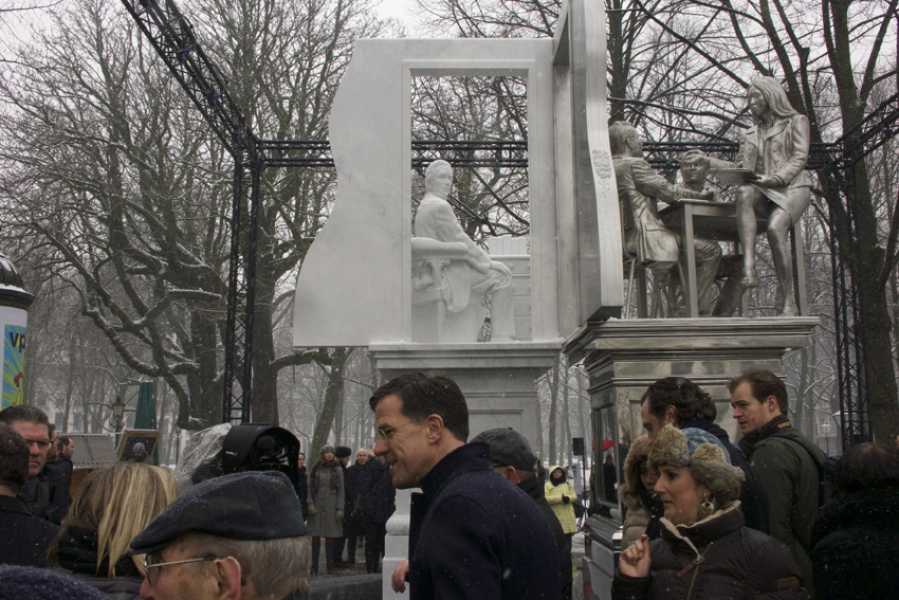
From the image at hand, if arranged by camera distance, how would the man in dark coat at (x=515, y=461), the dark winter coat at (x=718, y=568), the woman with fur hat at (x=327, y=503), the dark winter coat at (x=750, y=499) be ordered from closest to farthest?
the dark winter coat at (x=718, y=568), the dark winter coat at (x=750, y=499), the man in dark coat at (x=515, y=461), the woman with fur hat at (x=327, y=503)

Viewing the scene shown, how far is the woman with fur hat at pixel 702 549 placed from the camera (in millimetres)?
2707

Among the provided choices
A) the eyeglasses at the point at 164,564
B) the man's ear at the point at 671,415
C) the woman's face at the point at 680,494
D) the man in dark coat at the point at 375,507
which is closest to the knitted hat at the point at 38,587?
the eyeglasses at the point at 164,564

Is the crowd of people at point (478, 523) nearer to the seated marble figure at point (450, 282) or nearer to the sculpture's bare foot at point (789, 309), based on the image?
the sculpture's bare foot at point (789, 309)

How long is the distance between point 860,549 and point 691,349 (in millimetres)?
4170

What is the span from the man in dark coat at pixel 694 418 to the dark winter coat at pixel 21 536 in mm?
2194

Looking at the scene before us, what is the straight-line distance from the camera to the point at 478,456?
2.71 metres

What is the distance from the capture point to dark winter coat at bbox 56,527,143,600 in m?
2.53

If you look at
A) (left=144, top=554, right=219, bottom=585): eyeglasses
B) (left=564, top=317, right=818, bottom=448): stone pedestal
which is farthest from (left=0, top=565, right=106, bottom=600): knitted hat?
(left=564, top=317, right=818, bottom=448): stone pedestal

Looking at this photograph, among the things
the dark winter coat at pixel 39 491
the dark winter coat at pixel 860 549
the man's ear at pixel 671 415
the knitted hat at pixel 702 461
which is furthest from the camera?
the dark winter coat at pixel 39 491

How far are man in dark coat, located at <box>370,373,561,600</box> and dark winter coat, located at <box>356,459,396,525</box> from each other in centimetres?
1052

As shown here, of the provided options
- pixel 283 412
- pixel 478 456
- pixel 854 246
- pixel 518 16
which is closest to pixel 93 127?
pixel 518 16

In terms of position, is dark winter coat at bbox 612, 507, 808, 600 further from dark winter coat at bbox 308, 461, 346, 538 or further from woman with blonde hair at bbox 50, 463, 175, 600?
dark winter coat at bbox 308, 461, 346, 538

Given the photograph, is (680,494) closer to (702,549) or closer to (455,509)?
(702,549)

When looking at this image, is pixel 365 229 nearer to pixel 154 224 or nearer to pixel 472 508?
pixel 472 508
